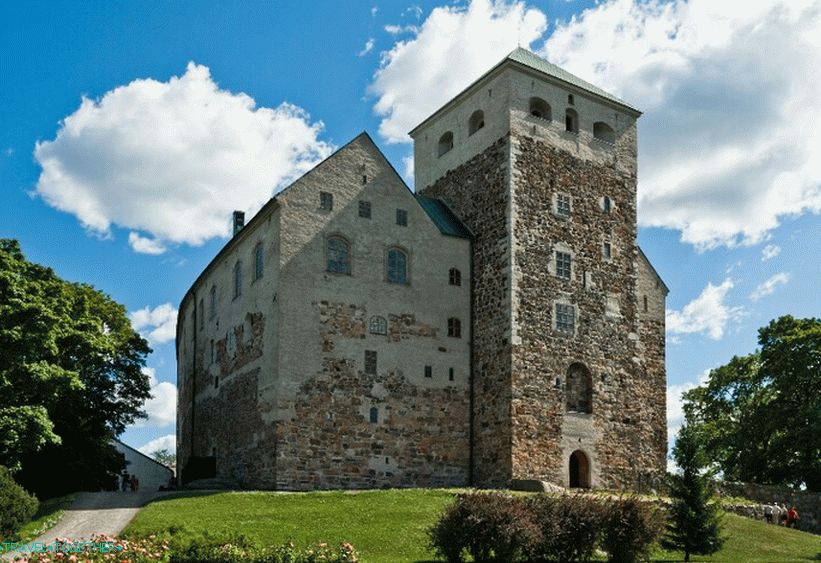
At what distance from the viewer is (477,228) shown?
39188mm

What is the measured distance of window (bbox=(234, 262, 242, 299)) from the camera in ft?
128

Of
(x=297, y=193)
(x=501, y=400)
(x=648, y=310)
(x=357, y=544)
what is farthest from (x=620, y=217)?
(x=357, y=544)

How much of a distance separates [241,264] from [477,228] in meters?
10.1

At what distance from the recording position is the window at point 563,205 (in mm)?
38969

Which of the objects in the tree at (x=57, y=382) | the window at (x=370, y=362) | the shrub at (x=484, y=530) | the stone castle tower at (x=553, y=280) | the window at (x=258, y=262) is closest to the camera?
the shrub at (x=484, y=530)

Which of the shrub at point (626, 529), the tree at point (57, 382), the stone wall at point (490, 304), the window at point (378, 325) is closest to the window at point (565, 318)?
the stone wall at point (490, 304)

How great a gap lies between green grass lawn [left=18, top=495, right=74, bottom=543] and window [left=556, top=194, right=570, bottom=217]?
21839 millimetres

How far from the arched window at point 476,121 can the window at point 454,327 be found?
28.9ft

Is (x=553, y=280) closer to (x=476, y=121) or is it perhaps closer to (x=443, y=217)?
(x=443, y=217)

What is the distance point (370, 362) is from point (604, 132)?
16040mm

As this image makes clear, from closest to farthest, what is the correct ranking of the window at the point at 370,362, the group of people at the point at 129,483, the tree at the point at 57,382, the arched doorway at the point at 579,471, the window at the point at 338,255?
the tree at the point at 57,382 < the window at the point at 370,362 < the window at the point at 338,255 < the arched doorway at the point at 579,471 < the group of people at the point at 129,483

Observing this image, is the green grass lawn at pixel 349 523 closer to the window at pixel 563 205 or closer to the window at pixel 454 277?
the window at pixel 454 277

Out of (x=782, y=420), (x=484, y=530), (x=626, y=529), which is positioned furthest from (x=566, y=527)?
(x=782, y=420)

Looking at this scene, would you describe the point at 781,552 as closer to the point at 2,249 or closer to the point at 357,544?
the point at 357,544
